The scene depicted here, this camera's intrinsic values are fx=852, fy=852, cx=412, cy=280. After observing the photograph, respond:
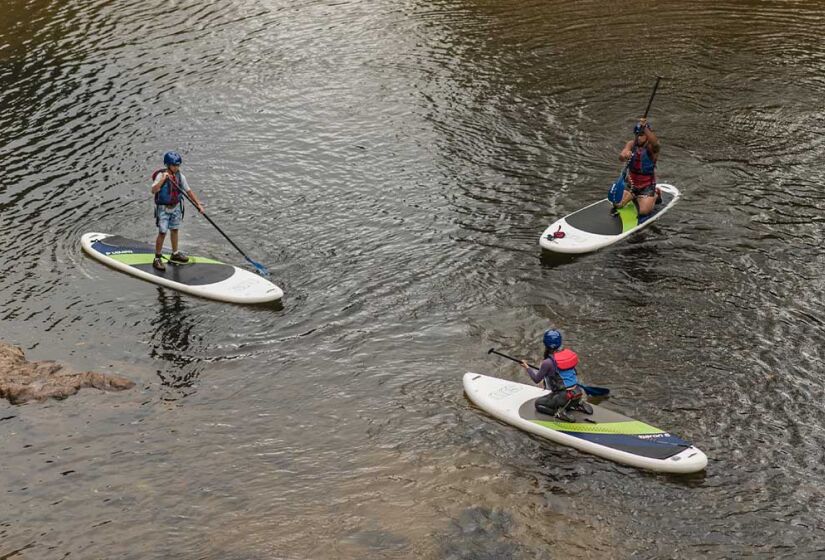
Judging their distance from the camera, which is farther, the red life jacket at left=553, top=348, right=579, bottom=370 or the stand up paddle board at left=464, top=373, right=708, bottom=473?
the red life jacket at left=553, top=348, right=579, bottom=370

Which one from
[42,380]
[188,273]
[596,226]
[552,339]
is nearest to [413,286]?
[596,226]

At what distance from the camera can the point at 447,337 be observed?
16.7m

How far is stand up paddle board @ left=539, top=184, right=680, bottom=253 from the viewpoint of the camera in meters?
19.0

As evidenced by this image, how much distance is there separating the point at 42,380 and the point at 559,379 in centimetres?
919

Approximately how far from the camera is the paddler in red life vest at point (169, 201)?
18078mm

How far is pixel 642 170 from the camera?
20047 millimetres

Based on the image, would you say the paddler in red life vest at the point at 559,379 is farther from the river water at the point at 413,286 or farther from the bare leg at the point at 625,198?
the bare leg at the point at 625,198

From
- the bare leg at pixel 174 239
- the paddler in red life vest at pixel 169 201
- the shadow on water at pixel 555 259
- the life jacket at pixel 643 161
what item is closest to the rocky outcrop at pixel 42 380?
the paddler in red life vest at pixel 169 201

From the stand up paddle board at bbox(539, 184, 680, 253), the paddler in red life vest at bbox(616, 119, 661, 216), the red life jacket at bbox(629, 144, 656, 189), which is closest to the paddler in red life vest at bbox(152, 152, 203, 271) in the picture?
the stand up paddle board at bbox(539, 184, 680, 253)

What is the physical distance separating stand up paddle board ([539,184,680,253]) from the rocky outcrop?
953cm

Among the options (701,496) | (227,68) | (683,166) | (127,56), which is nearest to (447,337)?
(701,496)

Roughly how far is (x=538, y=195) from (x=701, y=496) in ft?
34.4

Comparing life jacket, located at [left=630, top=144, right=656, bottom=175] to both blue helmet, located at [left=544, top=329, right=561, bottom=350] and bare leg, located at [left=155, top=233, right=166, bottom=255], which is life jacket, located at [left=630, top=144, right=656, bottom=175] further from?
bare leg, located at [left=155, top=233, right=166, bottom=255]

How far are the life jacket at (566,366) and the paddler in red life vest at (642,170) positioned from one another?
23.8 feet
